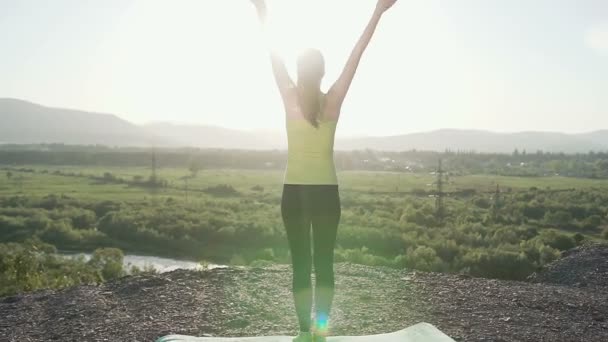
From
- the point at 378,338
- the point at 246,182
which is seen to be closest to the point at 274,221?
the point at 378,338

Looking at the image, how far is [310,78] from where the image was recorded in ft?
12.0

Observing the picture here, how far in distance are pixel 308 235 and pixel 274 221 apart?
142ft

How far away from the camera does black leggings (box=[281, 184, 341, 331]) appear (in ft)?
12.2

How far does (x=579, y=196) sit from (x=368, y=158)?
158 ft

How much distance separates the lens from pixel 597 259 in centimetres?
1016

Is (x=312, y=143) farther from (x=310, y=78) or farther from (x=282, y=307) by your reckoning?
(x=282, y=307)

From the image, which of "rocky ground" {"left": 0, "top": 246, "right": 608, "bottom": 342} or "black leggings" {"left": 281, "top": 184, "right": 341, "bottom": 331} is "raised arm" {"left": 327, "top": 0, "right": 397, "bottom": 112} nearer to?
"black leggings" {"left": 281, "top": 184, "right": 341, "bottom": 331}

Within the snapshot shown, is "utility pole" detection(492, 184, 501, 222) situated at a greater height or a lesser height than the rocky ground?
lesser

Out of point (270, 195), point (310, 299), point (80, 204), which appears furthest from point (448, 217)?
point (310, 299)

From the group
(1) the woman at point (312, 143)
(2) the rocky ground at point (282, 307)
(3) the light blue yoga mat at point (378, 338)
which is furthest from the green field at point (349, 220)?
(1) the woman at point (312, 143)

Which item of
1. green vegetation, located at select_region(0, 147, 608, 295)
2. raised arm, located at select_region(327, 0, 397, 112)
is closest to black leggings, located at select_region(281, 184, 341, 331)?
raised arm, located at select_region(327, 0, 397, 112)

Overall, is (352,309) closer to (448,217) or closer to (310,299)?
(310,299)

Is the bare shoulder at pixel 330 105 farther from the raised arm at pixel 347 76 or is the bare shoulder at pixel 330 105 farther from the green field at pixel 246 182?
the green field at pixel 246 182

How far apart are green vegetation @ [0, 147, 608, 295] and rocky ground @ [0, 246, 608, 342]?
2.68 m
